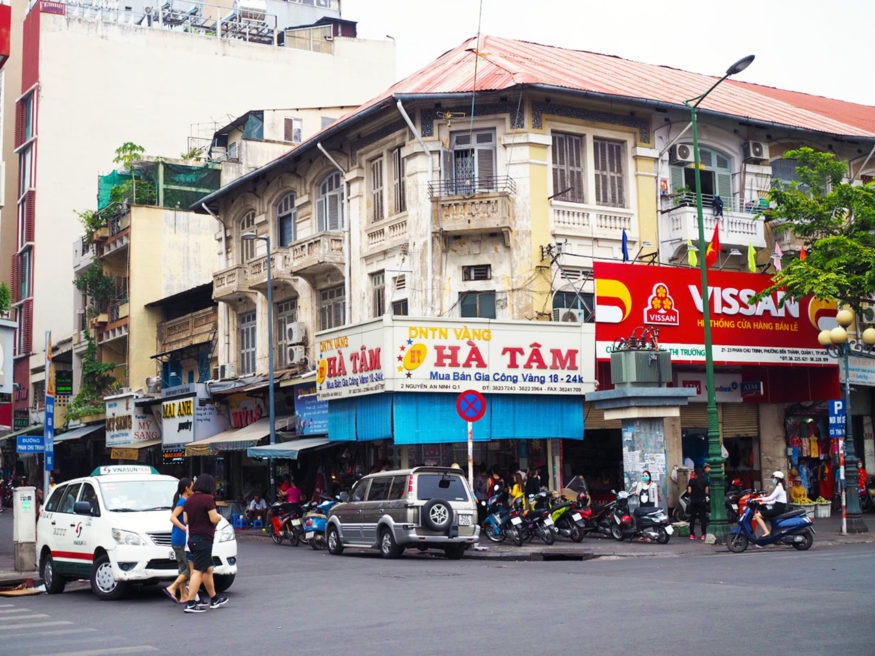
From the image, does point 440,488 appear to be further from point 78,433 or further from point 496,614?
point 78,433

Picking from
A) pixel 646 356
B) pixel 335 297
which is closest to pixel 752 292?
pixel 646 356

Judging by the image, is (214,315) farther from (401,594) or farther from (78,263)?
(401,594)

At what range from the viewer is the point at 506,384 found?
28.1 metres

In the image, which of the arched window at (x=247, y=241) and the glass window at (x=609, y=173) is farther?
the arched window at (x=247, y=241)

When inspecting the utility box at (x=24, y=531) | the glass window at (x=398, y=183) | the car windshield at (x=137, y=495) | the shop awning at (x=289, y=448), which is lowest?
the utility box at (x=24, y=531)

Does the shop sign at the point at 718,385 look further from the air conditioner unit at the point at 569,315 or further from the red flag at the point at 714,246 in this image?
the air conditioner unit at the point at 569,315

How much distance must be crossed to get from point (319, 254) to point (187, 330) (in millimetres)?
13709

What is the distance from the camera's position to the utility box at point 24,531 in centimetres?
1989

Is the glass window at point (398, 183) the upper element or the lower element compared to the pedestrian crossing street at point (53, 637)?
upper

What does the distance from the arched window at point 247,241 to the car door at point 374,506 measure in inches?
730

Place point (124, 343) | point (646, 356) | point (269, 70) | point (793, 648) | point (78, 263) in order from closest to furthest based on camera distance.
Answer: point (793, 648) → point (646, 356) → point (124, 343) → point (78, 263) → point (269, 70)

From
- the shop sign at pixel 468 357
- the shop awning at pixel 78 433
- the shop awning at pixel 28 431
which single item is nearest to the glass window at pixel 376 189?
the shop sign at pixel 468 357

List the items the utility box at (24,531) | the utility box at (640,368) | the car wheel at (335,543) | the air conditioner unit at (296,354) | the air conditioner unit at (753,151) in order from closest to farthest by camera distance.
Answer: the utility box at (24,531) → the car wheel at (335,543) → the utility box at (640,368) → the air conditioner unit at (753,151) → the air conditioner unit at (296,354)

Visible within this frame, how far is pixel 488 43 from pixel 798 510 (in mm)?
17631
